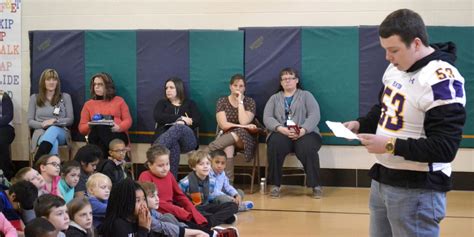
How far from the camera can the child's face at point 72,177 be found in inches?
237

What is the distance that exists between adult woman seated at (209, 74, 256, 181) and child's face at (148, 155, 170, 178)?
2247mm

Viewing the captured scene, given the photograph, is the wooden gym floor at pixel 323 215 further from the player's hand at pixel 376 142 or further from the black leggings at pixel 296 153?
the player's hand at pixel 376 142

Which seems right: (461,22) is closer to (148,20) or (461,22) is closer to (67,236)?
(148,20)

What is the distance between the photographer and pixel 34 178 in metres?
5.55

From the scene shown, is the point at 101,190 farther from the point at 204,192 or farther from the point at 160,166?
the point at 204,192

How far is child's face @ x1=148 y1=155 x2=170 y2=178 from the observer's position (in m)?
6.21

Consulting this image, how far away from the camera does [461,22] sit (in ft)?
28.6

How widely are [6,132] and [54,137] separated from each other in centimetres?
87

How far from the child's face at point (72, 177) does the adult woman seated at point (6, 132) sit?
11.7 feet

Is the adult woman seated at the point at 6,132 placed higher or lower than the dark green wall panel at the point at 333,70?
lower

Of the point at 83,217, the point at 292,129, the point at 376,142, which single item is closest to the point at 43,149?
the point at 292,129

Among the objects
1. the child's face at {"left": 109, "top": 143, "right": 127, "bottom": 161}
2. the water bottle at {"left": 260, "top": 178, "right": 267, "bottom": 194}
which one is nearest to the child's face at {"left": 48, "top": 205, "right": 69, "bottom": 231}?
the child's face at {"left": 109, "top": 143, "right": 127, "bottom": 161}

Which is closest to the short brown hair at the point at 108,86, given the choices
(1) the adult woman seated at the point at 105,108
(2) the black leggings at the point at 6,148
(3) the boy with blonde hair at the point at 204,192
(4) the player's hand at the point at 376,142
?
(1) the adult woman seated at the point at 105,108

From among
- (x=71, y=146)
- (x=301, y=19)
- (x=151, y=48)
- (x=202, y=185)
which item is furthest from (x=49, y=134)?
(x=301, y=19)
